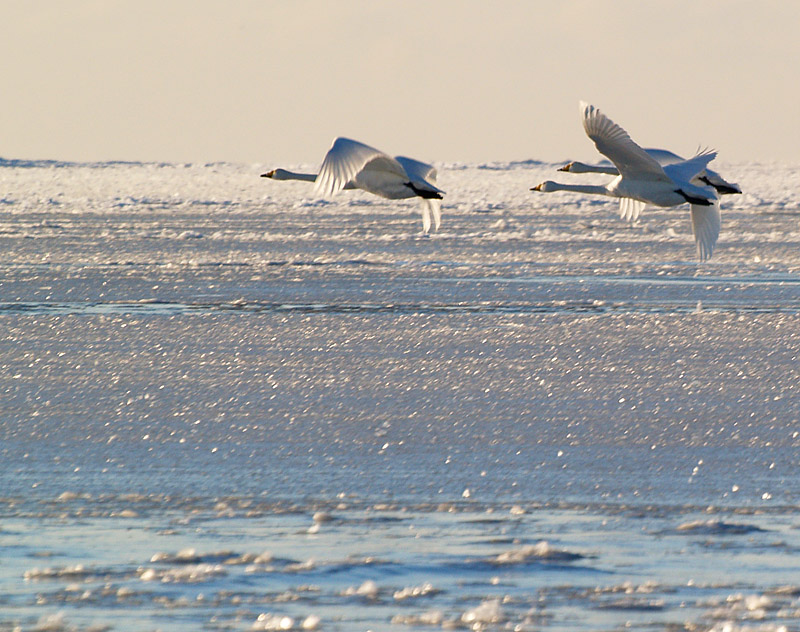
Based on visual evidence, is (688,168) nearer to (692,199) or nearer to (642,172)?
(692,199)

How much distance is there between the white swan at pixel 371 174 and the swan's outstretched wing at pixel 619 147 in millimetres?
1274

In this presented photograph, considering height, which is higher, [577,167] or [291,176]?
[577,167]

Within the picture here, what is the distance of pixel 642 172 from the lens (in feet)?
31.9

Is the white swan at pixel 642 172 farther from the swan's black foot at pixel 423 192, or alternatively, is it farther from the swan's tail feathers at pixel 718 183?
the swan's black foot at pixel 423 192

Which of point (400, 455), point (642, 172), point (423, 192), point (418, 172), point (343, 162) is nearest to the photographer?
point (400, 455)

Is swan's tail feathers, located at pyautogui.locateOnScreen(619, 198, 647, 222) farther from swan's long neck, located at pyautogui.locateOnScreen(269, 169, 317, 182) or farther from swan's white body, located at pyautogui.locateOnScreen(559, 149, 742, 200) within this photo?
swan's long neck, located at pyautogui.locateOnScreen(269, 169, 317, 182)

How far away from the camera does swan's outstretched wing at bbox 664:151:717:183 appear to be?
969 centimetres

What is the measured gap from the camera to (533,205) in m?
40.9

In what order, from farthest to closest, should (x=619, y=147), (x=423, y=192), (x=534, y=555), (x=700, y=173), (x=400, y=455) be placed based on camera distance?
(x=423, y=192) → (x=700, y=173) → (x=619, y=147) → (x=400, y=455) → (x=534, y=555)

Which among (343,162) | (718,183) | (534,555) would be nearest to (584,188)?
(718,183)

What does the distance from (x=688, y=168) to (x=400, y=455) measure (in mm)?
4137

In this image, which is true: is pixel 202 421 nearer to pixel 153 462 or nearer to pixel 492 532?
pixel 153 462

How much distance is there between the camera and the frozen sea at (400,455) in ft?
15.0

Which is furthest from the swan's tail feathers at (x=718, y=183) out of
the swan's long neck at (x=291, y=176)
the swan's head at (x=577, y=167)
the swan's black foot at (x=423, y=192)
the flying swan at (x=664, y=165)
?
the swan's long neck at (x=291, y=176)
